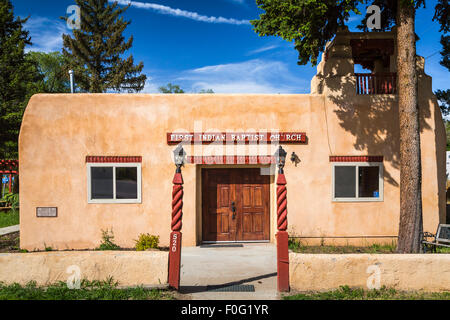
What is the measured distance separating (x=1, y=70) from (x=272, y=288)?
23.7 meters

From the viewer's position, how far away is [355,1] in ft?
27.6

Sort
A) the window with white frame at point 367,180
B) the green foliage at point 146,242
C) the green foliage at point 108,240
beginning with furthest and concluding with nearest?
1. the window with white frame at point 367,180
2. the green foliage at point 108,240
3. the green foliage at point 146,242

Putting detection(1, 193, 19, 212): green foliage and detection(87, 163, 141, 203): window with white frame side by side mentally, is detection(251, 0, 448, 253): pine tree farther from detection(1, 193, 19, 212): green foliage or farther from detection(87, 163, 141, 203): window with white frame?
detection(1, 193, 19, 212): green foliage

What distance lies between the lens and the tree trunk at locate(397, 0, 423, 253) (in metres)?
7.87

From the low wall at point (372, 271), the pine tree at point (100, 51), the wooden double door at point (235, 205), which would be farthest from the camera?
the pine tree at point (100, 51)

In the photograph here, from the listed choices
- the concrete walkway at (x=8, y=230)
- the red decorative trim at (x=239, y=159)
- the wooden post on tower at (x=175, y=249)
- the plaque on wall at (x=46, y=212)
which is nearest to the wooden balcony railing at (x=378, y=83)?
the red decorative trim at (x=239, y=159)

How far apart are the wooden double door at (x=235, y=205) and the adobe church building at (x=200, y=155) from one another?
40cm

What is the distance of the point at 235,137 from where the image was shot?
30.7ft

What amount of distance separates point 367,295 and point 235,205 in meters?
4.87

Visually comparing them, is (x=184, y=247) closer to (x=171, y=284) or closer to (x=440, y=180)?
(x=171, y=284)

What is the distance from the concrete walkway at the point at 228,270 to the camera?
5.98 metres

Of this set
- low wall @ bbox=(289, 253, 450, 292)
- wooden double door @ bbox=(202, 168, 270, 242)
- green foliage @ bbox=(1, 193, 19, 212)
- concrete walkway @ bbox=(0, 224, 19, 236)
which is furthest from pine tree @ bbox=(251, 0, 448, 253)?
green foliage @ bbox=(1, 193, 19, 212)

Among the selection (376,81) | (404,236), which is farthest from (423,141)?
(404,236)

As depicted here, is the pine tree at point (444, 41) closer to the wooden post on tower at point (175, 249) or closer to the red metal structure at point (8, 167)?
the wooden post on tower at point (175, 249)
